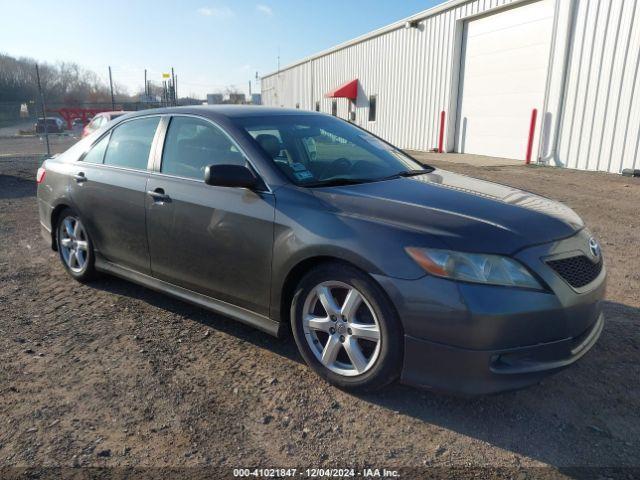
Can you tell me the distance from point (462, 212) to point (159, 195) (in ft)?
7.01

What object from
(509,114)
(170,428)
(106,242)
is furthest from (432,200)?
(509,114)

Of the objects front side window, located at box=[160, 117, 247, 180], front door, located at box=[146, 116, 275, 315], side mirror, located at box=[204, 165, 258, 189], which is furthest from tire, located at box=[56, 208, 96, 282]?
side mirror, located at box=[204, 165, 258, 189]

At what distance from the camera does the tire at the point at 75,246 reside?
14.5 feet

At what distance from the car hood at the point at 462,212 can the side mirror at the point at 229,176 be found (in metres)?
0.42

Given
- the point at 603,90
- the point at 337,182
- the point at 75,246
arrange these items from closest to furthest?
the point at 337,182 → the point at 75,246 → the point at 603,90

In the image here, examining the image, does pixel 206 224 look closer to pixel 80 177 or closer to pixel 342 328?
pixel 342 328

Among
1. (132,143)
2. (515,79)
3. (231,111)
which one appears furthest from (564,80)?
(132,143)

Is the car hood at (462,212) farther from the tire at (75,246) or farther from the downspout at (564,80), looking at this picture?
the downspout at (564,80)

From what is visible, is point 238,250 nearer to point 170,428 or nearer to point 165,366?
point 165,366

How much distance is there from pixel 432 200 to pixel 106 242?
9.01ft

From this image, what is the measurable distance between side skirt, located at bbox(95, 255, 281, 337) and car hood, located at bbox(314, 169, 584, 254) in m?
0.88

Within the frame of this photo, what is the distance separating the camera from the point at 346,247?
103 inches

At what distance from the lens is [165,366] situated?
315cm

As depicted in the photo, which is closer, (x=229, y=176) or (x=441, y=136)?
(x=229, y=176)
